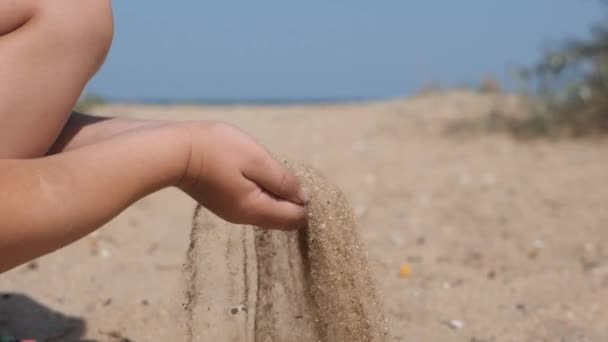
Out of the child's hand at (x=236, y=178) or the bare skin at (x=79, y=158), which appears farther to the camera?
the child's hand at (x=236, y=178)

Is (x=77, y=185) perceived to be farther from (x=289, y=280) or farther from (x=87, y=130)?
(x=289, y=280)

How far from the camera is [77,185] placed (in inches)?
53.8

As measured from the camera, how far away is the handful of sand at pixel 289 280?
1705 millimetres

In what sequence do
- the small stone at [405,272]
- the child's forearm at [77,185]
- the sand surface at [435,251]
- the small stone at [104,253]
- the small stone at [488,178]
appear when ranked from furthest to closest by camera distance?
the small stone at [488,178]
the small stone at [104,253]
the small stone at [405,272]
the sand surface at [435,251]
the child's forearm at [77,185]

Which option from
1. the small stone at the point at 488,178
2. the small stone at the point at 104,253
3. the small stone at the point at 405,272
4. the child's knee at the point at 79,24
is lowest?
the small stone at the point at 104,253

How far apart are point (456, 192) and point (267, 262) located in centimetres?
265

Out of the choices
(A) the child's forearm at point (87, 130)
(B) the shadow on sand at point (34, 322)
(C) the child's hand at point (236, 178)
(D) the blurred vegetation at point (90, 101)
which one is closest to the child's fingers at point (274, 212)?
(C) the child's hand at point (236, 178)

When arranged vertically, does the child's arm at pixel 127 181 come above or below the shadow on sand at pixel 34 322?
above

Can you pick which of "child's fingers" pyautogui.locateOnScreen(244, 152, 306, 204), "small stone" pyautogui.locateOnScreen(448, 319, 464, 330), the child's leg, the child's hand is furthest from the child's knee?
"small stone" pyautogui.locateOnScreen(448, 319, 464, 330)

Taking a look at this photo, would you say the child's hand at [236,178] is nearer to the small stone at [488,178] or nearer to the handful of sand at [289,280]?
the handful of sand at [289,280]

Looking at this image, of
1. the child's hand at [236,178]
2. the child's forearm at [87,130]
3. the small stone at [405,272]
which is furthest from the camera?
the small stone at [405,272]

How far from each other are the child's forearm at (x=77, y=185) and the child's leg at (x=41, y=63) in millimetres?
159

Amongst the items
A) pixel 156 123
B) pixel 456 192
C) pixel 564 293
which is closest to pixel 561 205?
pixel 456 192

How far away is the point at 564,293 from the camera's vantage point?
9.04ft
